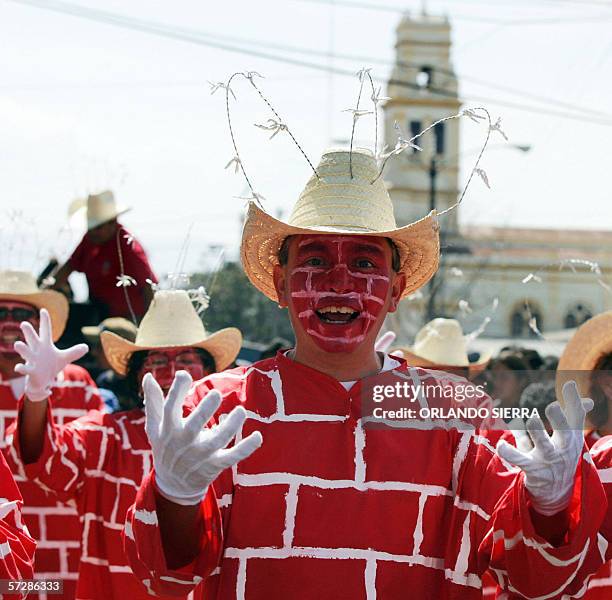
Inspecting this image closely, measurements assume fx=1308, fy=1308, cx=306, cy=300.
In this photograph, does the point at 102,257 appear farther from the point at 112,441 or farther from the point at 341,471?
the point at 341,471

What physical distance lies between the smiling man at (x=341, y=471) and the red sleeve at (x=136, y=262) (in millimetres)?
3652

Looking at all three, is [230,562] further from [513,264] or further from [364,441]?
[513,264]

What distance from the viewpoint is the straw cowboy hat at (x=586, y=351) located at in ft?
16.5

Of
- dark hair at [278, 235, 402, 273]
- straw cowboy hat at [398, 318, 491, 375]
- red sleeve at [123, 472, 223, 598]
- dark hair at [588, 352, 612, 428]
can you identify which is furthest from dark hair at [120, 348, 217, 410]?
red sleeve at [123, 472, 223, 598]

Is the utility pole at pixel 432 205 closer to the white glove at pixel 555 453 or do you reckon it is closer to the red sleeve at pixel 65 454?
the red sleeve at pixel 65 454

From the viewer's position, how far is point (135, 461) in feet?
17.9

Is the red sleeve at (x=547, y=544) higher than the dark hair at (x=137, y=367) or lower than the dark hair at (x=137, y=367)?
lower

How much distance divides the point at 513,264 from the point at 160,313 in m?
44.3

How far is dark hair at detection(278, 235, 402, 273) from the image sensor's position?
13.0 ft

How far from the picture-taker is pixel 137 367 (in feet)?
19.8

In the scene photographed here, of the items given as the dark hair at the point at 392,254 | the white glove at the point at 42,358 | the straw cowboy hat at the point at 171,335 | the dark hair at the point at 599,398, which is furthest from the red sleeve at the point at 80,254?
the dark hair at the point at 392,254

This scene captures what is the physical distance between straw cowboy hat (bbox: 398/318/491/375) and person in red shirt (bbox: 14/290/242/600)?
69.2 inches

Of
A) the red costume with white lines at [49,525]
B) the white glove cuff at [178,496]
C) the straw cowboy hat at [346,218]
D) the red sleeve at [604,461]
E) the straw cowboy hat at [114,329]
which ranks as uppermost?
the straw cowboy hat at [346,218]

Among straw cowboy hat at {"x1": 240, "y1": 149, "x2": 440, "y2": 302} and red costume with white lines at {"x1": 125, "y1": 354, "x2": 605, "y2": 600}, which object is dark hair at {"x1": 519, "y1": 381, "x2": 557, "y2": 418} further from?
red costume with white lines at {"x1": 125, "y1": 354, "x2": 605, "y2": 600}
